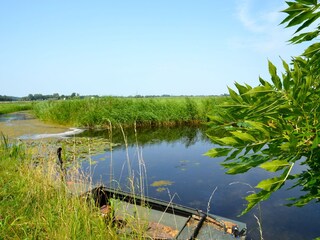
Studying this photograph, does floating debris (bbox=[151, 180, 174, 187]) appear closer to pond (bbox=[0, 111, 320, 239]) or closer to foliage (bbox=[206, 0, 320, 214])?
pond (bbox=[0, 111, 320, 239])

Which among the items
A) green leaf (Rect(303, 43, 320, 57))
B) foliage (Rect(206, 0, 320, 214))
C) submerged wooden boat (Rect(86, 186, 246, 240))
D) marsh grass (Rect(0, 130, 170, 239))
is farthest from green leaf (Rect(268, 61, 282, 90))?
submerged wooden boat (Rect(86, 186, 246, 240))

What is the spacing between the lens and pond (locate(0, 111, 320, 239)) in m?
6.35

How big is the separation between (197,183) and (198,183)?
4cm

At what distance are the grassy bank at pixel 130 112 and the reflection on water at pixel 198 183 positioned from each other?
5.74 metres

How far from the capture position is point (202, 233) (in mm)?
4383

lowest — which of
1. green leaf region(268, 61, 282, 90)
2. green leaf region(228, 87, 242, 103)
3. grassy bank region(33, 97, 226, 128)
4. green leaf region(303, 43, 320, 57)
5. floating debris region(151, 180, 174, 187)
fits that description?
floating debris region(151, 180, 174, 187)

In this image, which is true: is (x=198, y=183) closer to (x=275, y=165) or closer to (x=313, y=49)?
(x=275, y=165)

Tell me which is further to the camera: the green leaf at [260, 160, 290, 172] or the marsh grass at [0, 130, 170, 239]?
the marsh grass at [0, 130, 170, 239]

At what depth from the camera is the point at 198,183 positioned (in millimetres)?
9398

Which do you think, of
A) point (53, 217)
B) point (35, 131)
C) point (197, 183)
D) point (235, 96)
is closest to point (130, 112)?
point (35, 131)

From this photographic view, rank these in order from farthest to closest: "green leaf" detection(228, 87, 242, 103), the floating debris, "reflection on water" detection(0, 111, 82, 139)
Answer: "reflection on water" detection(0, 111, 82, 139)
the floating debris
"green leaf" detection(228, 87, 242, 103)

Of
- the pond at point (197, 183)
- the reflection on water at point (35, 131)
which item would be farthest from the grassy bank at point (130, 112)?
the pond at point (197, 183)

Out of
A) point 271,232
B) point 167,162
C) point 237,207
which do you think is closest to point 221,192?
point 237,207

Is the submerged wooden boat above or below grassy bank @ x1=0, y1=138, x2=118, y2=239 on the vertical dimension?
below
